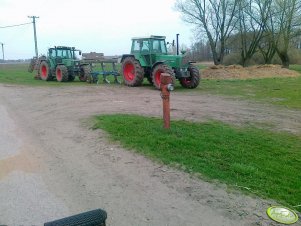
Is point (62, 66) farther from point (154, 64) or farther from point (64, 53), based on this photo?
point (154, 64)

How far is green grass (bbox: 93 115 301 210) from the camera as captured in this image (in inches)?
178

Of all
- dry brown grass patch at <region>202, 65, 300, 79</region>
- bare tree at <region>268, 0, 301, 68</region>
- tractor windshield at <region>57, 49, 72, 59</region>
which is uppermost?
bare tree at <region>268, 0, 301, 68</region>

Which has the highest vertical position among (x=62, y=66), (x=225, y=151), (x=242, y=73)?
(x=62, y=66)

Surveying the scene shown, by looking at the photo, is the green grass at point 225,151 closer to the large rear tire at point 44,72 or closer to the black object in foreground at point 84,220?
the black object in foreground at point 84,220

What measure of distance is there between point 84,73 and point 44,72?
13.4 feet

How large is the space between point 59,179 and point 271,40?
35.5m

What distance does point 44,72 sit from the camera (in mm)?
24719

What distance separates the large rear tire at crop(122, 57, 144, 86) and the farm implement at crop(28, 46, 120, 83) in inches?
84.5

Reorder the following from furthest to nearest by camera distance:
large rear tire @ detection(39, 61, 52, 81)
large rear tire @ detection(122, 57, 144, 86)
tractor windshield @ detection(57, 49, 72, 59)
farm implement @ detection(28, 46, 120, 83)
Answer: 1. tractor windshield @ detection(57, 49, 72, 59)
2. large rear tire @ detection(39, 61, 52, 81)
3. farm implement @ detection(28, 46, 120, 83)
4. large rear tire @ detection(122, 57, 144, 86)

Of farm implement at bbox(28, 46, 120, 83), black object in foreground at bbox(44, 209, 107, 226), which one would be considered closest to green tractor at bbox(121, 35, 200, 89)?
farm implement at bbox(28, 46, 120, 83)

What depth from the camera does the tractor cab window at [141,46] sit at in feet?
57.0

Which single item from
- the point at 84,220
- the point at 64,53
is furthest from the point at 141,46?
the point at 84,220

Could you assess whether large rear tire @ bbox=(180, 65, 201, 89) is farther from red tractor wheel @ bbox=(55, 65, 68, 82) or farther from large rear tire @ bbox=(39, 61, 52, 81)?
large rear tire @ bbox=(39, 61, 52, 81)

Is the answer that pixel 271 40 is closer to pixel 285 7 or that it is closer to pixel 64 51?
pixel 285 7
